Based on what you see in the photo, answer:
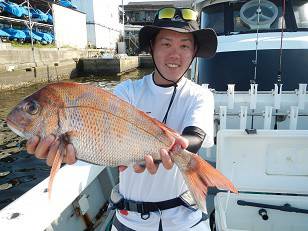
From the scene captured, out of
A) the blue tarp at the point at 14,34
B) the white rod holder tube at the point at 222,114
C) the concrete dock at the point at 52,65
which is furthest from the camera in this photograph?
the blue tarp at the point at 14,34

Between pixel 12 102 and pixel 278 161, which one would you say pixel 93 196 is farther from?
pixel 12 102

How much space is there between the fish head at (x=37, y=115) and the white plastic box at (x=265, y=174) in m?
2.15

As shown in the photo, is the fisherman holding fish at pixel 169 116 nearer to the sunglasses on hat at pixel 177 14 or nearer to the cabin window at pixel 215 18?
the sunglasses on hat at pixel 177 14

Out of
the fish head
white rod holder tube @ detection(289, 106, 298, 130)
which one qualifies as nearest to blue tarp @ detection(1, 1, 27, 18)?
white rod holder tube @ detection(289, 106, 298, 130)

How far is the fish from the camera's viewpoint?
6.53ft

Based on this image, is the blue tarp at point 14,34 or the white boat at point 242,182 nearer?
the white boat at point 242,182

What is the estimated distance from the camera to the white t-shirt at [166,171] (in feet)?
7.76

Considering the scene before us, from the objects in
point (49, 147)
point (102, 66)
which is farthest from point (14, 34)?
point (49, 147)

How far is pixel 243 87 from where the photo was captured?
6.88m

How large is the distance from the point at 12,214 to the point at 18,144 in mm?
8534

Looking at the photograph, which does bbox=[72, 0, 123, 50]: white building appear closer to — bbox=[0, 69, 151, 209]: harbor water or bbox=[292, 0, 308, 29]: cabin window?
bbox=[0, 69, 151, 209]: harbor water

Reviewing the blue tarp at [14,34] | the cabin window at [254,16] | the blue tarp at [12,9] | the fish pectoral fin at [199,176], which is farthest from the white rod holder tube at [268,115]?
the blue tarp at [12,9]

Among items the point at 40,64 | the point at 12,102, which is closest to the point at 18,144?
the point at 12,102

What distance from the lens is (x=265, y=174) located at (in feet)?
12.6
